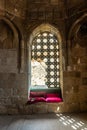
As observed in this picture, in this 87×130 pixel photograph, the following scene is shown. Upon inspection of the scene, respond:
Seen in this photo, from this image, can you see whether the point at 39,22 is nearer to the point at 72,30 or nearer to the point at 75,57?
the point at 72,30

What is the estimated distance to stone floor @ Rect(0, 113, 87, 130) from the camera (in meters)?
3.06

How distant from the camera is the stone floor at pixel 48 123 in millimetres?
3057

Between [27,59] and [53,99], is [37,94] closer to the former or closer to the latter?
[53,99]

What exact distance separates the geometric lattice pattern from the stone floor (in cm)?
105

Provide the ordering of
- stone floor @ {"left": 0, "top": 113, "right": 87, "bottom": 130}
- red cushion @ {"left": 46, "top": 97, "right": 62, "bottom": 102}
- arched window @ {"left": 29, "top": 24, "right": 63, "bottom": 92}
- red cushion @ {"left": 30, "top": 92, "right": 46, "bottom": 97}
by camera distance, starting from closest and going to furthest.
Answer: stone floor @ {"left": 0, "top": 113, "right": 87, "bottom": 130}
red cushion @ {"left": 46, "top": 97, "right": 62, "bottom": 102}
red cushion @ {"left": 30, "top": 92, "right": 46, "bottom": 97}
arched window @ {"left": 29, "top": 24, "right": 63, "bottom": 92}

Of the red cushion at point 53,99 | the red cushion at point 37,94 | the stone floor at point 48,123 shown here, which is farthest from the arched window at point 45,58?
the stone floor at point 48,123

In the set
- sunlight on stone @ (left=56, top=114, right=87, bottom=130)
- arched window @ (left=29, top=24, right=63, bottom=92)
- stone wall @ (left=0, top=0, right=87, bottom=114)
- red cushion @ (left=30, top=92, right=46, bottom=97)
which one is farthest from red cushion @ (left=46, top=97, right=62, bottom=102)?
sunlight on stone @ (left=56, top=114, right=87, bottom=130)

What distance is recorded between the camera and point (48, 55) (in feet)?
15.3

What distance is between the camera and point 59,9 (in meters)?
4.50

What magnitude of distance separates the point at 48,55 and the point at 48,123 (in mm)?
1888

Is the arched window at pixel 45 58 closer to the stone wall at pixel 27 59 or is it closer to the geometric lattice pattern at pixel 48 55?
the geometric lattice pattern at pixel 48 55

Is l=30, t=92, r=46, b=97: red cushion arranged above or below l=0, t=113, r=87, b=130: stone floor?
above

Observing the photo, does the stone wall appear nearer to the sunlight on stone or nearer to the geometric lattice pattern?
the geometric lattice pattern

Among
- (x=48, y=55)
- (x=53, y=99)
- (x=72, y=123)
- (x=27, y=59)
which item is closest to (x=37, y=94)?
(x=53, y=99)
